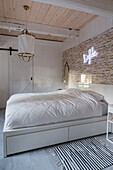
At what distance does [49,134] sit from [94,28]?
9.43 ft

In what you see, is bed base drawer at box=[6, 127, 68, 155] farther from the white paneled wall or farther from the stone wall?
the white paneled wall

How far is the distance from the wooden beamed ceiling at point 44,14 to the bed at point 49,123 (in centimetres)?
218

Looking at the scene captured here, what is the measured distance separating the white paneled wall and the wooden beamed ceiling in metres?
1.39

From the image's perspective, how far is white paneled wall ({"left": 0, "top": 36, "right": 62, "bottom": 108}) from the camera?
14.0 ft

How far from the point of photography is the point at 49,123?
6.15 feet

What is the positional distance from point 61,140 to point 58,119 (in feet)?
1.26

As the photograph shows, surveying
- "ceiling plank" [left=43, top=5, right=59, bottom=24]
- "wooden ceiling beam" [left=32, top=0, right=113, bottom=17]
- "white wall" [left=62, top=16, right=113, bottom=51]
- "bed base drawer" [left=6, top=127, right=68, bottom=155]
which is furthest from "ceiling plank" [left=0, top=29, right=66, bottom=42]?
"bed base drawer" [left=6, top=127, right=68, bottom=155]

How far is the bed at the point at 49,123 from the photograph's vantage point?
1.66 m

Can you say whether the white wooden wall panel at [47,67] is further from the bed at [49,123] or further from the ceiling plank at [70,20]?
the bed at [49,123]

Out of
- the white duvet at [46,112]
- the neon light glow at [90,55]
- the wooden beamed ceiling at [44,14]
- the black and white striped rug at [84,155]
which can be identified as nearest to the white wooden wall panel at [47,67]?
the wooden beamed ceiling at [44,14]

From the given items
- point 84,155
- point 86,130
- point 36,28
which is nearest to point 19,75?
point 36,28

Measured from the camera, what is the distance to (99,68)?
2.85 meters

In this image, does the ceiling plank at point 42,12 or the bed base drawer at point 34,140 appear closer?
the bed base drawer at point 34,140

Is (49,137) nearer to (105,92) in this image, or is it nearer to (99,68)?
(105,92)
